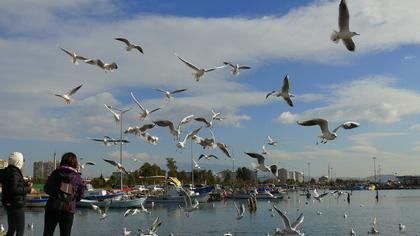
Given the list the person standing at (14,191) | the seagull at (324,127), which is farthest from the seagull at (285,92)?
the person standing at (14,191)

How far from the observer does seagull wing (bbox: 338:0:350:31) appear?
11383 millimetres

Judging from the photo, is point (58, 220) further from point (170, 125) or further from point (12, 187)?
point (170, 125)

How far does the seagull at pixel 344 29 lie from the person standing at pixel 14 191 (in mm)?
6393

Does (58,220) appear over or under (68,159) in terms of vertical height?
under

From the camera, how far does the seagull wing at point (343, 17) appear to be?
37.3 feet

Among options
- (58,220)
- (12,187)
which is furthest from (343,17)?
(12,187)

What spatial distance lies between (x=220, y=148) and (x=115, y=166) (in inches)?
147

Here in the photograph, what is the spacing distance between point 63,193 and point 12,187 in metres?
1.19

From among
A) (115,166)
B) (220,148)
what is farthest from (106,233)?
(220,148)

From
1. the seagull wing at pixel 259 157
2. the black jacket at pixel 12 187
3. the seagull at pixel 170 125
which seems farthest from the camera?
the seagull at pixel 170 125

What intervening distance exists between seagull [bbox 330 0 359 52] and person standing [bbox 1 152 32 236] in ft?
21.0

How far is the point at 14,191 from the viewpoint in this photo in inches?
335

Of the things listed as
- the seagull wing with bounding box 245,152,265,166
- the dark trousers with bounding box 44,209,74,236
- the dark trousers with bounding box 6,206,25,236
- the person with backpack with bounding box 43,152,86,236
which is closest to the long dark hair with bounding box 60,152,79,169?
the person with backpack with bounding box 43,152,86,236

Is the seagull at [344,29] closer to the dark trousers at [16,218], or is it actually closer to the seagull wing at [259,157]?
the seagull wing at [259,157]
